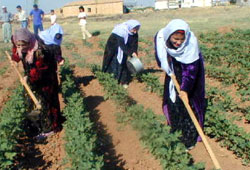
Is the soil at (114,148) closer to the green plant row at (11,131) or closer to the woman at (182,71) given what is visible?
the green plant row at (11,131)

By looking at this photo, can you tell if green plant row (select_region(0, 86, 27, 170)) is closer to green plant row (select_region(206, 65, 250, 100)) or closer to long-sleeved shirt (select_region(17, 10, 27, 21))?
green plant row (select_region(206, 65, 250, 100))

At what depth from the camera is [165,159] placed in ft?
11.6

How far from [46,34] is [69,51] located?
5.94 m

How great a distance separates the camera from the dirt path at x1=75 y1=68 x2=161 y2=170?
4074 millimetres

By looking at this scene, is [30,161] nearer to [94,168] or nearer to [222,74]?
[94,168]

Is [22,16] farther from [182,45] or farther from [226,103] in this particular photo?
[182,45]

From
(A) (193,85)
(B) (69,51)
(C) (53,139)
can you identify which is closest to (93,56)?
(B) (69,51)

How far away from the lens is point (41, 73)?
4500mm

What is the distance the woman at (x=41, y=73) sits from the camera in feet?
13.6

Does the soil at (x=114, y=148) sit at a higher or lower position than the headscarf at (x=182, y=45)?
lower

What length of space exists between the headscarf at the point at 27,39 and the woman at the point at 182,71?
1605 millimetres

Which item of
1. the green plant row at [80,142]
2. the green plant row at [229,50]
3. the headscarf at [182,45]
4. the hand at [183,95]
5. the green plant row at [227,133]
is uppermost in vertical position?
the headscarf at [182,45]

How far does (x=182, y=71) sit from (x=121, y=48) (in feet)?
8.95

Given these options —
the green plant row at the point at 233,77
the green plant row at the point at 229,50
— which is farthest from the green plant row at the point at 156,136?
the green plant row at the point at 229,50
